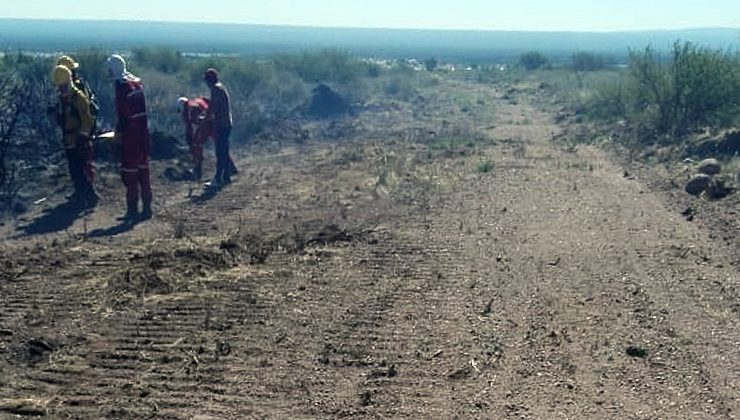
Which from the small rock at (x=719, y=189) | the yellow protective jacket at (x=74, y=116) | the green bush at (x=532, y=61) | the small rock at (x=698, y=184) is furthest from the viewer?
the green bush at (x=532, y=61)

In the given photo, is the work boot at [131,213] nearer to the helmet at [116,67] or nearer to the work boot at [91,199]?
the work boot at [91,199]

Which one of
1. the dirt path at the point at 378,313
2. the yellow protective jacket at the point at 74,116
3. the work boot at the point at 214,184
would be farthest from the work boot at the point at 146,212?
the work boot at the point at 214,184

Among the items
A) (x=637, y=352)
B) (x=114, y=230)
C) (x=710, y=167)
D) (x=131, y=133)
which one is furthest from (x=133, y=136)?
(x=710, y=167)

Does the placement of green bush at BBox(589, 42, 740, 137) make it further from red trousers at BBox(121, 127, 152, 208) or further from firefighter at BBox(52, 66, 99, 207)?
firefighter at BBox(52, 66, 99, 207)

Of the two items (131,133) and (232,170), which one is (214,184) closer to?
(232,170)

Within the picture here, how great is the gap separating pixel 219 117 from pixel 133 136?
2920 mm

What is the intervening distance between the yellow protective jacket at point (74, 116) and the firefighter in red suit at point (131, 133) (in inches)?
21.2

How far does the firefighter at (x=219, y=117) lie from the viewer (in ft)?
51.0

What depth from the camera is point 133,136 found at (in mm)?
12859

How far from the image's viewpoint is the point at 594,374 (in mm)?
7121

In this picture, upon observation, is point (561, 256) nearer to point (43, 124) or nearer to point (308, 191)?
point (308, 191)

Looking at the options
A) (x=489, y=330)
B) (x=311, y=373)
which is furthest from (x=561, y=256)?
(x=311, y=373)

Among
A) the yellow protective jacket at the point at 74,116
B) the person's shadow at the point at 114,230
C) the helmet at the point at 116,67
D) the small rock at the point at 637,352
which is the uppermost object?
the helmet at the point at 116,67

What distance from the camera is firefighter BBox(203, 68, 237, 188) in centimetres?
1553
